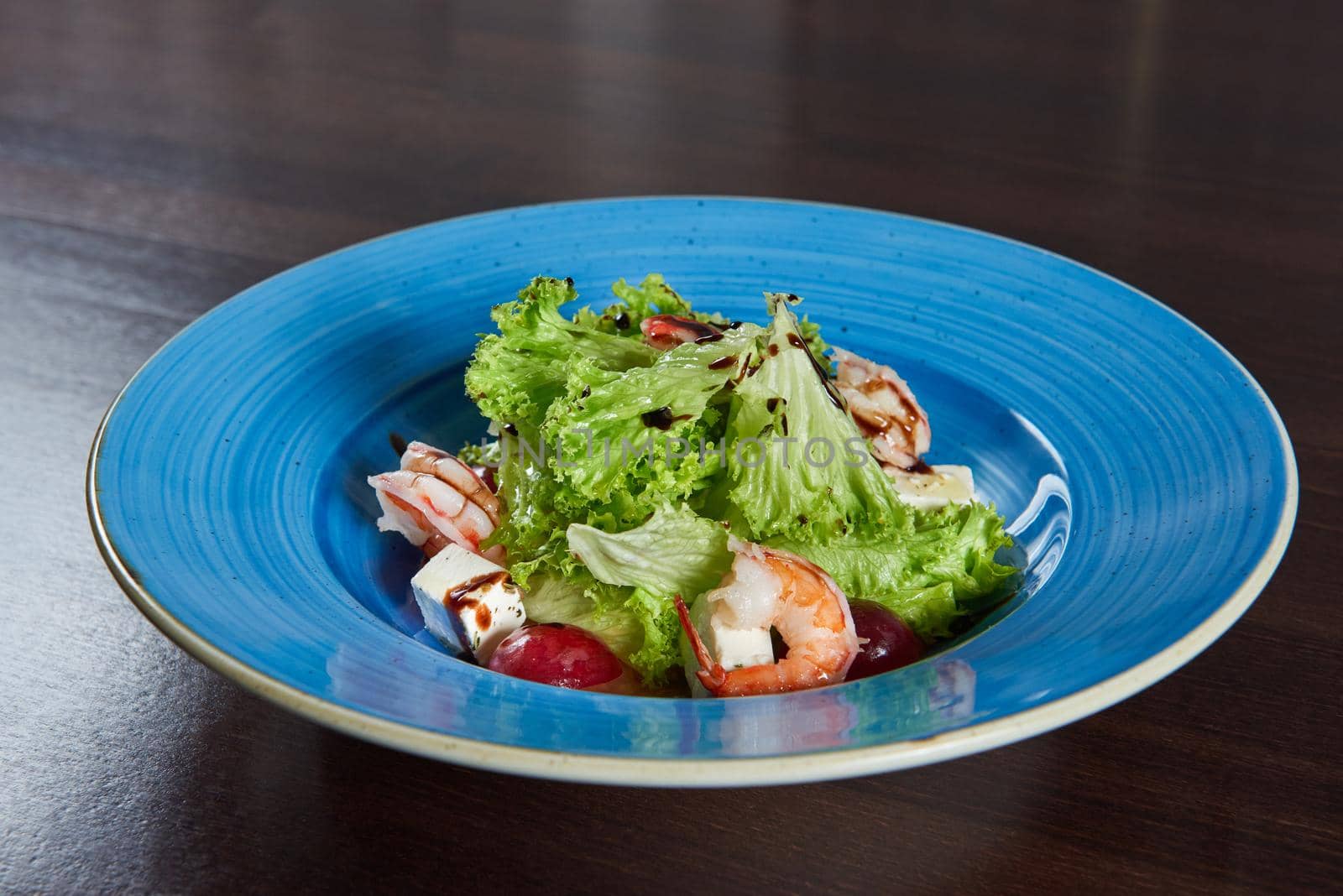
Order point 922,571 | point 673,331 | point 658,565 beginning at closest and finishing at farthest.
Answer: point 658,565 < point 922,571 < point 673,331

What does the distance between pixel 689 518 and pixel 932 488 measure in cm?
36

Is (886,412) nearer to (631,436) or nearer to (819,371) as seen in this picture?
(819,371)

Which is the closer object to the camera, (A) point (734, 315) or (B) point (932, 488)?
(B) point (932, 488)

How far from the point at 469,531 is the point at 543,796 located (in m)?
0.45

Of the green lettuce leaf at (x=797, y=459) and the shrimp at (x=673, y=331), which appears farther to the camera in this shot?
the shrimp at (x=673, y=331)

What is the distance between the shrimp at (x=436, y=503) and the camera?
156 cm

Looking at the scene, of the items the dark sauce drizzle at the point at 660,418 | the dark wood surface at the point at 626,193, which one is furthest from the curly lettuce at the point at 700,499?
the dark wood surface at the point at 626,193

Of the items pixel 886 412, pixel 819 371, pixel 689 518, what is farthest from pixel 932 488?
pixel 689 518

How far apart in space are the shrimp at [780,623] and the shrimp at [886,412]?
337mm

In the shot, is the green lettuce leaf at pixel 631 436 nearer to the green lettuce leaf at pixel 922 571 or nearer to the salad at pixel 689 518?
the salad at pixel 689 518

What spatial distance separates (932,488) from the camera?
5.26ft

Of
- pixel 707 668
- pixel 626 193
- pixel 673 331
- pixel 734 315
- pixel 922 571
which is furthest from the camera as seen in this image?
pixel 626 193

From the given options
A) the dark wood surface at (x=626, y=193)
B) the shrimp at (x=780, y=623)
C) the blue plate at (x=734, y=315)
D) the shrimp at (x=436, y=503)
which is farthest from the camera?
the shrimp at (x=436, y=503)

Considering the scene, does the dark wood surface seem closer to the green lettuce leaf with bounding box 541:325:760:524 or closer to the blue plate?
the blue plate
